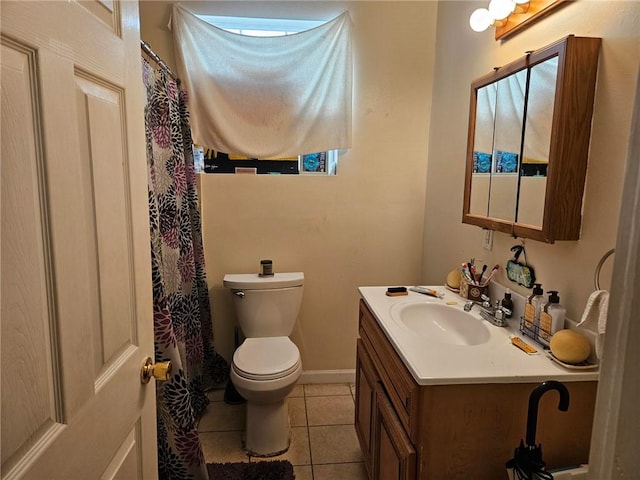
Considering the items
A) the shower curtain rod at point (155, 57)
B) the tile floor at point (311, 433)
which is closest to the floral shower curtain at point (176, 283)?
the shower curtain rod at point (155, 57)

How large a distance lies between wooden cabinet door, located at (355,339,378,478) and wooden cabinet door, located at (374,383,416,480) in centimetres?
8

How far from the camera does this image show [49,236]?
1.96 feet

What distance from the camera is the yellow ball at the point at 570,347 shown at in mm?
1174

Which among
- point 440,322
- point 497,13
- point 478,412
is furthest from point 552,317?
point 497,13

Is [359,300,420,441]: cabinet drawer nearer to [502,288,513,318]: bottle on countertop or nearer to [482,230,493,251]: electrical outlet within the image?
[502,288,513,318]: bottle on countertop

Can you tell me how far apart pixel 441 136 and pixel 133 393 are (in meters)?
2.05

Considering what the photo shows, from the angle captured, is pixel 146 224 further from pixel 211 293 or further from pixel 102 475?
pixel 211 293

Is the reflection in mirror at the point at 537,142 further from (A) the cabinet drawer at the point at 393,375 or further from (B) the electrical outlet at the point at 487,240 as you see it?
(A) the cabinet drawer at the point at 393,375

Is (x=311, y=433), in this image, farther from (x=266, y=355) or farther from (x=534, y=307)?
(x=534, y=307)

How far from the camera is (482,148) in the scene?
5.84 feet

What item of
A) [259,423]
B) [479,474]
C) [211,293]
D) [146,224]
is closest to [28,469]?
[146,224]

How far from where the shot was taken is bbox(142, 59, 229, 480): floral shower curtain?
1555mm

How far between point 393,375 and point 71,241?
3.55ft

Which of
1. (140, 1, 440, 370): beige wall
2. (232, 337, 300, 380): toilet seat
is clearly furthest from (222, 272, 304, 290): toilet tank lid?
(232, 337, 300, 380): toilet seat
